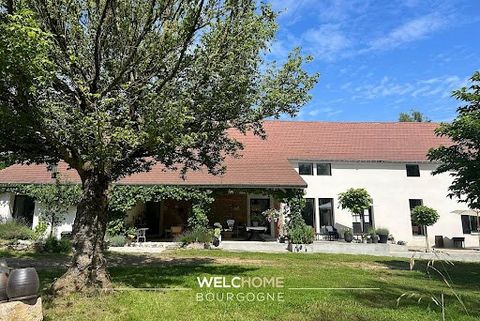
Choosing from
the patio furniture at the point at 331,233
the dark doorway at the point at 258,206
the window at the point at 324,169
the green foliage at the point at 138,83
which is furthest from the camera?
the window at the point at 324,169

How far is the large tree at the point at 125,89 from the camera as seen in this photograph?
7.31m

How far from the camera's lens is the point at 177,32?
318 inches

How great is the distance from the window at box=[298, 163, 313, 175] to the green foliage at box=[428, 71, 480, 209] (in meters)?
11.4

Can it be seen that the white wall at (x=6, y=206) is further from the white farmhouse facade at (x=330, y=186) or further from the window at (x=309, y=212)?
the window at (x=309, y=212)

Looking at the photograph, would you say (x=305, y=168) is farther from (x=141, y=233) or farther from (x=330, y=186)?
(x=141, y=233)

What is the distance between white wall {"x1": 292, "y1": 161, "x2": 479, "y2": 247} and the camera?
24.1 m

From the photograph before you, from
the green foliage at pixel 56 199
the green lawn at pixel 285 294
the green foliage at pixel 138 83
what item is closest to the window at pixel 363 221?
the green lawn at pixel 285 294

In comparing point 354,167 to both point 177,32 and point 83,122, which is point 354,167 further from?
point 83,122

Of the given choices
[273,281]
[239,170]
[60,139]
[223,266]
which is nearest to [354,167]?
[239,170]

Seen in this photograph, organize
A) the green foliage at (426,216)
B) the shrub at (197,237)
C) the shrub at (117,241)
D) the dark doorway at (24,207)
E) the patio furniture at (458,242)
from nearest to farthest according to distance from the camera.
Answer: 1. the shrub at (117,241)
2. the shrub at (197,237)
3. the green foliage at (426,216)
4. the dark doorway at (24,207)
5. the patio furniture at (458,242)

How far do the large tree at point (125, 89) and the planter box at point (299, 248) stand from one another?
9962mm

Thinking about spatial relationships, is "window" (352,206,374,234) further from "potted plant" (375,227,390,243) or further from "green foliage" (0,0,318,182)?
"green foliage" (0,0,318,182)

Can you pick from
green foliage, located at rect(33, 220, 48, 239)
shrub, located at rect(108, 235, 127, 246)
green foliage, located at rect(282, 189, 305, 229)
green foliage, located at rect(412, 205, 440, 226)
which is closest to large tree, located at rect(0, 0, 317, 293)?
shrub, located at rect(108, 235, 127, 246)

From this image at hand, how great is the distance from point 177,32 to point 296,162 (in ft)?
59.8
